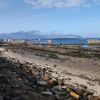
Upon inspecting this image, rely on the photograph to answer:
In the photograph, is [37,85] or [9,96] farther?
[37,85]

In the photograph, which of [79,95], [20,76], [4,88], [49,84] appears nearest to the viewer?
[4,88]

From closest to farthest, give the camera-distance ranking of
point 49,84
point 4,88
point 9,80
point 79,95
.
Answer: point 4,88 → point 79,95 → point 9,80 → point 49,84

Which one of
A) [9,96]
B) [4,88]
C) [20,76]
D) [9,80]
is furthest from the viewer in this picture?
[20,76]

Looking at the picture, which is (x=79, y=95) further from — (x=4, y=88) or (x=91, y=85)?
(x=91, y=85)

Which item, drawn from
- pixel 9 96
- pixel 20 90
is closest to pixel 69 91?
pixel 20 90

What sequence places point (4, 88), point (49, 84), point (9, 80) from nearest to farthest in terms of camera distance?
point (4, 88)
point (9, 80)
point (49, 84)

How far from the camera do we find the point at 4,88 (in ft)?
42.3

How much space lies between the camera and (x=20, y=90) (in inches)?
511

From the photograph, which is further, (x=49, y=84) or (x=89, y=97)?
(x=49, y=84)

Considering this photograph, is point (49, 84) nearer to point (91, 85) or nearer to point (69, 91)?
point (69, 91)

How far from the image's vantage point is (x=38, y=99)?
12094 millimetres

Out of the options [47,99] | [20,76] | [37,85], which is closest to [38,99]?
[47,99]

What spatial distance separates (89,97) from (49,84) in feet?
10.7

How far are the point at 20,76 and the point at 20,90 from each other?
180 inches
